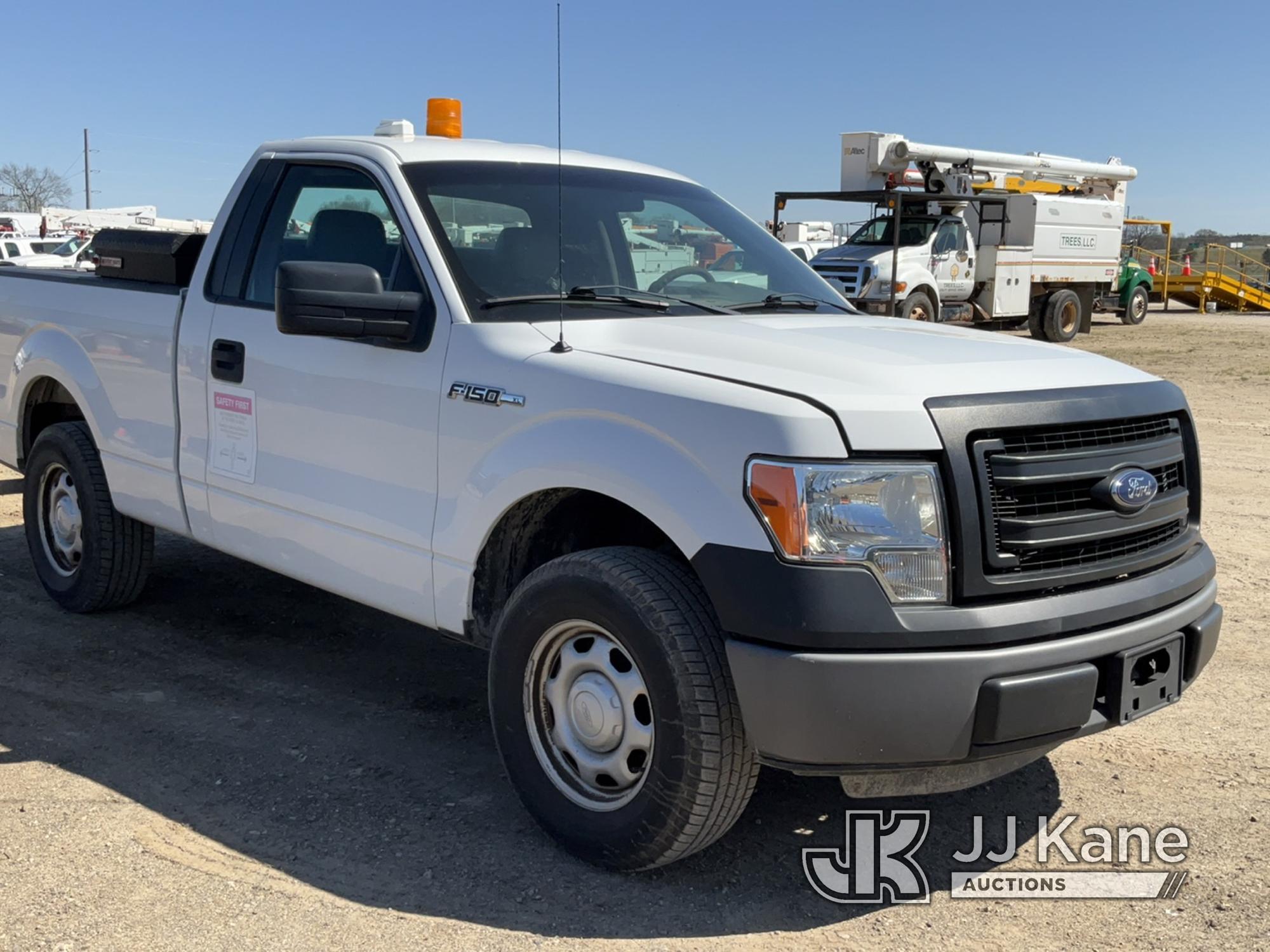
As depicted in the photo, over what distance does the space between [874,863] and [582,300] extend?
6.18ft

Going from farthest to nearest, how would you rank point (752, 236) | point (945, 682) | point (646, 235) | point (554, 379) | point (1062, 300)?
point (1062, 300) < point (752, 236) < point (646, 235) < point (554, 379) < point (945, 682)

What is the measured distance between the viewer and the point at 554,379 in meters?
3.45

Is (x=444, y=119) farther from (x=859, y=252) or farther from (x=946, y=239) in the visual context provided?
(x=946, y=239)

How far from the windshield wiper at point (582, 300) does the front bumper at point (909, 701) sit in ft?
4.60

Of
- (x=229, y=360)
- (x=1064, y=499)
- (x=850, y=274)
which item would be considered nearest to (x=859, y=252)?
(x=850, y=274)

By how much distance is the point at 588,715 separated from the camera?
11.1 feet

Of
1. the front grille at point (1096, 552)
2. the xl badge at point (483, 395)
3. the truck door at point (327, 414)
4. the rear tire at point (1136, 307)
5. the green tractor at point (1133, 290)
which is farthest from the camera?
the rear tire at point (1136, 307)

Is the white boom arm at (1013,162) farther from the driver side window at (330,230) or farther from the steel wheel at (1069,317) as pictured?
the driver side window at (330,230)

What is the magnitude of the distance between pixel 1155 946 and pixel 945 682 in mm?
892

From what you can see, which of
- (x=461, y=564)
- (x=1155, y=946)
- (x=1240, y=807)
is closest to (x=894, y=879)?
(x=1155, y=946)

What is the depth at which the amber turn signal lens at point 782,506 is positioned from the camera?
2914 millimetres

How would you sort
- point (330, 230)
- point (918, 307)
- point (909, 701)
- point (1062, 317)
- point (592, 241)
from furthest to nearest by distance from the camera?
1. point (1062, 317)
2. point (918, 307)
3. point (330, 230)
4. point (592, 241)
5. point (909, 701)

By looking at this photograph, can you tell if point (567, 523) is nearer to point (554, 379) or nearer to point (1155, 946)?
point (554, 379)

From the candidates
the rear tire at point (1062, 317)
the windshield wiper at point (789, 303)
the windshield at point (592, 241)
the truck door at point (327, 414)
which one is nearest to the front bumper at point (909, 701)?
the truck door at point (327, 414)
